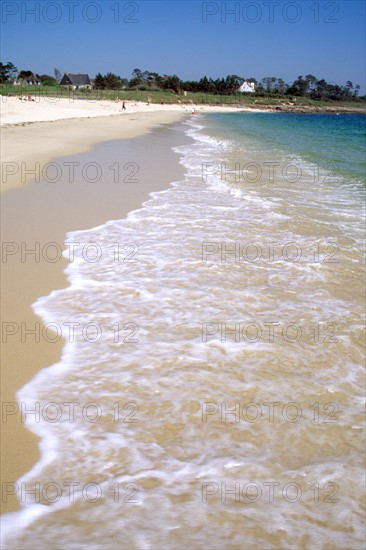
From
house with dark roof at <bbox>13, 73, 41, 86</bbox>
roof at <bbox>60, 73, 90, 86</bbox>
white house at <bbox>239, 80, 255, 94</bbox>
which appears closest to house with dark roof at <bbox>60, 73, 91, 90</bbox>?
roof at <bbox>60, 73, 90, 86</bbox>

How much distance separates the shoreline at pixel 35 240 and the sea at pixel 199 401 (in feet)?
0.29

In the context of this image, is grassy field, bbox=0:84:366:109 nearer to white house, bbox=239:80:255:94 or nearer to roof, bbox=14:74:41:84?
white house, bbox=239:80:255:94

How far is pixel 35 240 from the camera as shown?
5.32 m

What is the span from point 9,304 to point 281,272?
2.84m

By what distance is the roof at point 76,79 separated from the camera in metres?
95.6

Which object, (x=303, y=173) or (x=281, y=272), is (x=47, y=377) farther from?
(x=303, y=173)

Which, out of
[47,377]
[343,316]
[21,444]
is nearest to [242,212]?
[343,316]

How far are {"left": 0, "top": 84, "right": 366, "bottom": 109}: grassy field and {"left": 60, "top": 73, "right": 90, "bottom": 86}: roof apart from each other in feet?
46.0

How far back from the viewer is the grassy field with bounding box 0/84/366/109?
5387 cm

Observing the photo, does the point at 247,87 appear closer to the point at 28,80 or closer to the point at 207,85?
the point at 207,85

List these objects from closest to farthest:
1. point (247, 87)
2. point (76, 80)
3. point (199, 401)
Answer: point (199, 401), point (76, 80), point (247, 87)

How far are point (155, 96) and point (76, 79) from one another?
2498cm

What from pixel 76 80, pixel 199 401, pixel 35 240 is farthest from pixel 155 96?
pixel 199 401

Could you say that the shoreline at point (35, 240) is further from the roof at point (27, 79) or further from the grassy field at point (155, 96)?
the roof at point (27, 79)
